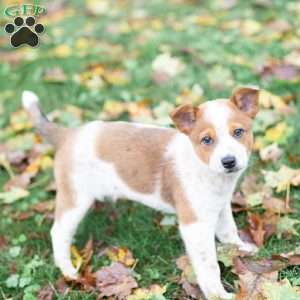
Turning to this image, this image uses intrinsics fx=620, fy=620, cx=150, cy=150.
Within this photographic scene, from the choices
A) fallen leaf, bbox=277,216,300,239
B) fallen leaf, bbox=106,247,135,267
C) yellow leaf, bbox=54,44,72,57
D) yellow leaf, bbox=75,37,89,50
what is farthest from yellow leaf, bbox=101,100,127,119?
fallen leaf, bbox=277,216,300,239

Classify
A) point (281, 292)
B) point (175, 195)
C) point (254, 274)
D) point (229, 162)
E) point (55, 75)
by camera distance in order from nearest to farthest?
1. point (281, 292)
2. point (229, 162)
3. point (254, 274)
4. point (175, 195)
5. point (55, 75)

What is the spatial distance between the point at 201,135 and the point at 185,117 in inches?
7.1

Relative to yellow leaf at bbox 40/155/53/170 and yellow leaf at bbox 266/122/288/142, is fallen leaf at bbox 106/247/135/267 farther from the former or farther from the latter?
yellow leaf at bbox 266/122/288/142

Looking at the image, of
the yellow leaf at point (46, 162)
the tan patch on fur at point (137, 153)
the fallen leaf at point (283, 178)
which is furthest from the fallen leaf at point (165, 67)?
the tan patch on fur at point (137, 153)

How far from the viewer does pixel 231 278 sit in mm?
3902

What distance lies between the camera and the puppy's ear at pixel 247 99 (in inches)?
141

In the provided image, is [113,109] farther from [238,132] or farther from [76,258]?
[238,132]

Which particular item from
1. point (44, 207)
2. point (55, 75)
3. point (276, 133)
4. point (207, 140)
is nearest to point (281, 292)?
point (207, 140)

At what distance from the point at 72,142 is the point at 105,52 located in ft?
9.67

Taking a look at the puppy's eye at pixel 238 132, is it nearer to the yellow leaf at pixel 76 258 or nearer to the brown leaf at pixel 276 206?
the brown leaf at pixel 276 206

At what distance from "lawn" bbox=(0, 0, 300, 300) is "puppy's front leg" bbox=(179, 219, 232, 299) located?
13 cm

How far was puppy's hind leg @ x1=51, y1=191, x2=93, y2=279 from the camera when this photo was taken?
4195mm

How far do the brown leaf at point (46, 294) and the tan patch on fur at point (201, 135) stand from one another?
136 cm

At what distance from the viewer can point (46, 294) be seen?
4016 millimetres
